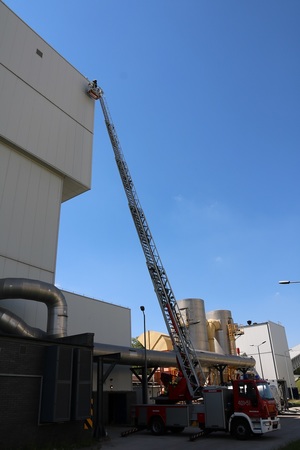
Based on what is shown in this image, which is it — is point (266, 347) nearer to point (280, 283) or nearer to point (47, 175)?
point (280, 283)

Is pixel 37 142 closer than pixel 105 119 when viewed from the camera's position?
Yes

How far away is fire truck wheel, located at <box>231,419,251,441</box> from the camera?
53.0 ft

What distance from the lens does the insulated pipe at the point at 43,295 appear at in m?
17.8

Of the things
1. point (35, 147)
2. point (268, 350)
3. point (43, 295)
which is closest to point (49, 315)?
point (43, 295)

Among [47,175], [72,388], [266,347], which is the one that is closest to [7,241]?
[47,175]

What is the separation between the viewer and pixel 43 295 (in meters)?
18.7

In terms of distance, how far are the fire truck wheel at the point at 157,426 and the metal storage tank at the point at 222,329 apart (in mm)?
23411

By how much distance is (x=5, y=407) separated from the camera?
498 inches

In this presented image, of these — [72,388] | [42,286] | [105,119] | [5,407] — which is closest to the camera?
[5,407]

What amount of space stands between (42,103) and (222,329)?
33.0 metres

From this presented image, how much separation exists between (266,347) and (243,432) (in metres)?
44.7

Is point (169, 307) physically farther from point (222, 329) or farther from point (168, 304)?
point (222, 329)

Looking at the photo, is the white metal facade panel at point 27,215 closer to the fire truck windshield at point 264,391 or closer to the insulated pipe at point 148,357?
the insulated pipe at point 148,357

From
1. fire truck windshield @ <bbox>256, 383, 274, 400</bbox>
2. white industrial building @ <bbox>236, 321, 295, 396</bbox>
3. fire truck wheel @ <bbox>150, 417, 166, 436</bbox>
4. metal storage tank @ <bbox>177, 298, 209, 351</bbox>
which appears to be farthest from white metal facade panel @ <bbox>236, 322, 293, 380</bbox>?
fire truck windshield @ <bbox>256, 383, 274, 400</bbox>
